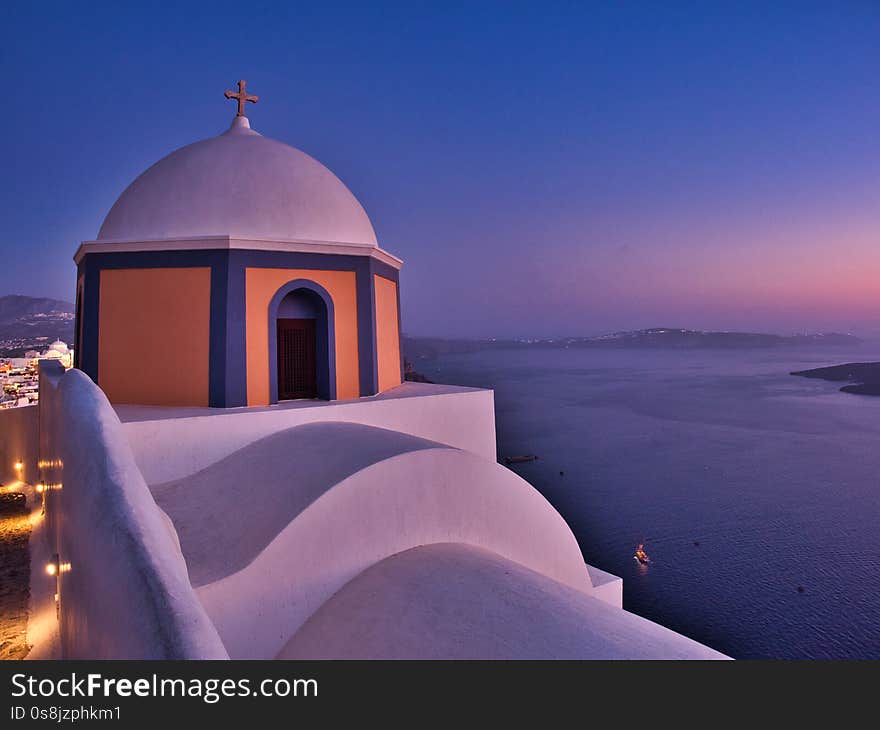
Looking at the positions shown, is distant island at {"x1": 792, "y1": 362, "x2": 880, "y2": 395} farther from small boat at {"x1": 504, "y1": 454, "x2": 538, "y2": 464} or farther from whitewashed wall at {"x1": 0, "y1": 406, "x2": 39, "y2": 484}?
whitewashed wall at {"x1": 0, "y1": 406, "x2": 39, "y2": 484}

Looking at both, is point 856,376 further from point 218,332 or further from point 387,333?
point 218,332

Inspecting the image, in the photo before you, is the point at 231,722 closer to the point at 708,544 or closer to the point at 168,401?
the point at 168,401

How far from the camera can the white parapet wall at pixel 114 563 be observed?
1.81 meters

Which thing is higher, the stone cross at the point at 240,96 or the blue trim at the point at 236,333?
the stone cross at the point at 240,96

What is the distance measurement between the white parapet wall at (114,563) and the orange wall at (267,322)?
2.90m

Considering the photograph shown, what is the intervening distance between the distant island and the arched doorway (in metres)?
83.5

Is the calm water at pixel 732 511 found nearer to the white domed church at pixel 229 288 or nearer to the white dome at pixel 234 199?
the white domed church at pixel 229 288

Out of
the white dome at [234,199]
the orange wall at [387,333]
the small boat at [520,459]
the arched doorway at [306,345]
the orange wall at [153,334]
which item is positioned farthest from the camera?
the small boat at [520,459]

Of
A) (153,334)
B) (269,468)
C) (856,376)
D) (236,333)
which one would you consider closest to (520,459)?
(236,333)

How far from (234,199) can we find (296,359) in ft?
7.04

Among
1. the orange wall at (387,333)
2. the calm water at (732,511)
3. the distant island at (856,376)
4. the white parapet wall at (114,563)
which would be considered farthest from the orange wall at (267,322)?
the distant island at (856,376)

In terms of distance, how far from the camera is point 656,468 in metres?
35.8

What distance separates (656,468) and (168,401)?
34670 millimetres

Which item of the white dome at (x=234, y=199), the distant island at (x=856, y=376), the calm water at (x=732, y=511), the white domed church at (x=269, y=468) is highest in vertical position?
the white dome at (x=234, y=199)
